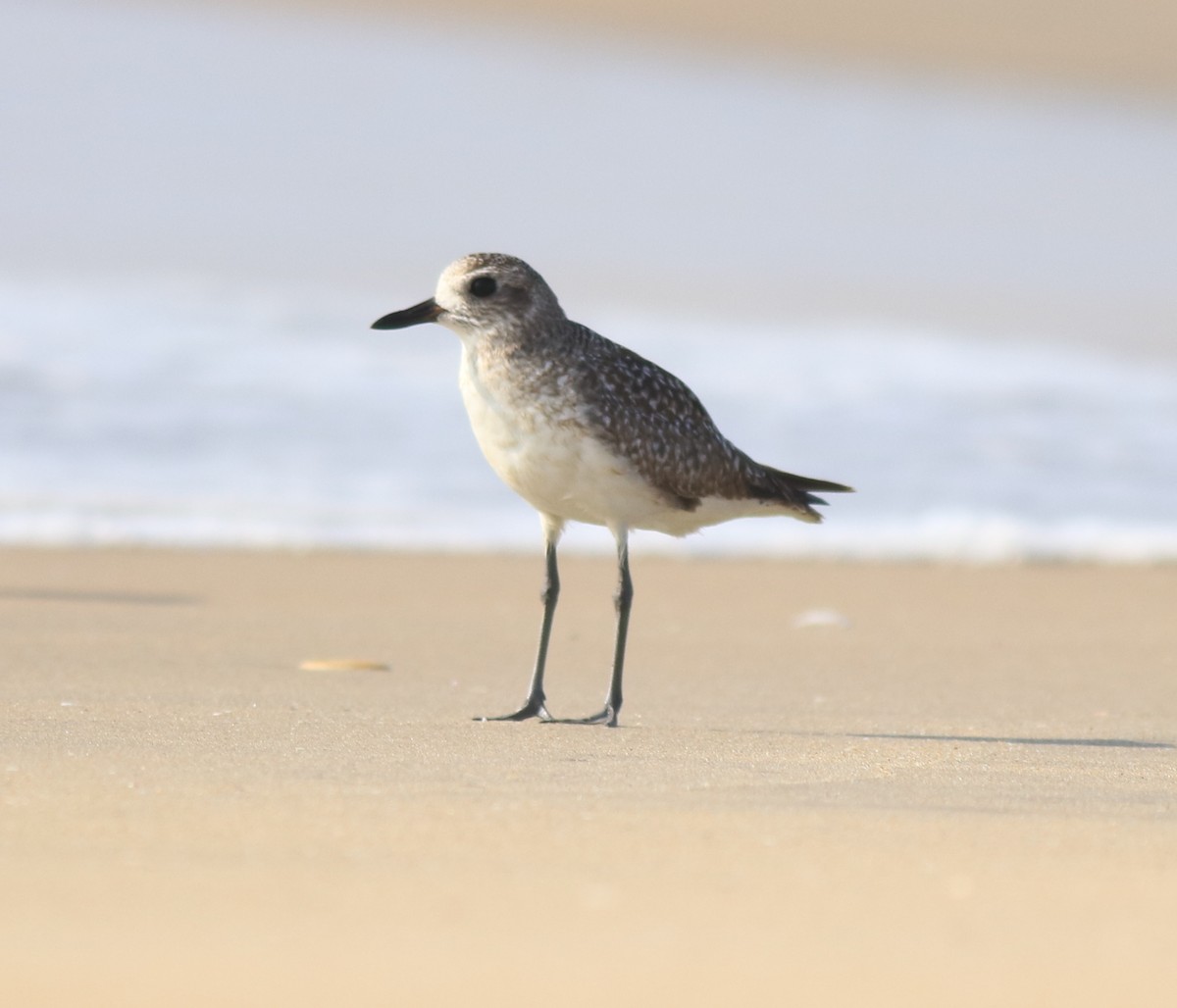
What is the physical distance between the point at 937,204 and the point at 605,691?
1470 cm

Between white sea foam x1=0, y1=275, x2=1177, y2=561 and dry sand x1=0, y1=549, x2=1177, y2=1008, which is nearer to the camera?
dry sand x1=0, y1=549, x2=1177, y2=1008

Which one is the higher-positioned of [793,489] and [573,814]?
[793,489]

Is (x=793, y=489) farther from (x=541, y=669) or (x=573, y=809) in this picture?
(x=573, y=809)

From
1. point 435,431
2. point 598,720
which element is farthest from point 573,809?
point 435,431

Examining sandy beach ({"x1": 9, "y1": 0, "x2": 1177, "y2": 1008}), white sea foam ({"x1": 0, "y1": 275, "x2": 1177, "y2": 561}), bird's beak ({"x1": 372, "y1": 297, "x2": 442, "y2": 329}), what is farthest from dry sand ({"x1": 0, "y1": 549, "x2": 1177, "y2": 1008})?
white sea foam ({"x1": 0, "y1": 275, "x2": 1177, "y2": 561})

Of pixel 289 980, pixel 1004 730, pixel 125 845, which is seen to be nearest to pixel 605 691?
pixel 1004 730

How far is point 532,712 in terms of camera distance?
18.4 feet

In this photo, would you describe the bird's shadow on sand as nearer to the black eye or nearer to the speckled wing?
the speckled wing

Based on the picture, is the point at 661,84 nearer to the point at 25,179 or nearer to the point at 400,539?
the point at 25,179

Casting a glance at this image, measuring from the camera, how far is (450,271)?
5.74 m

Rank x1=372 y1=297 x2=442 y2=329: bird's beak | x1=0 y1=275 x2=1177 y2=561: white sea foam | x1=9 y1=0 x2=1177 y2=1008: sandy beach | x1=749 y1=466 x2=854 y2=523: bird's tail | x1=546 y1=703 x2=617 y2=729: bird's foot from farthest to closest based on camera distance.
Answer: x1=0 y1=275 x2=1177 y2=561: white sea foam → x1=749 y1=466 x2=854 y2=523: bird's tail → x1=372 y1=297 x2=442 y2=329: bird's beak → x1=546 y1=703 x2=617 y2=729: bird's foot → x1=9 y1=0 x2=1177 y2=1008: sandy beach

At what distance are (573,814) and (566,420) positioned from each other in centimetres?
202

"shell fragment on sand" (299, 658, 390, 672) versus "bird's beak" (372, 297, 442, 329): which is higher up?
"bird's beak" (372, 297, 442, 329)

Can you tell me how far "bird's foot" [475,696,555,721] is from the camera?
18.1 ft
